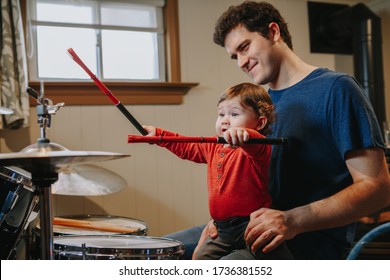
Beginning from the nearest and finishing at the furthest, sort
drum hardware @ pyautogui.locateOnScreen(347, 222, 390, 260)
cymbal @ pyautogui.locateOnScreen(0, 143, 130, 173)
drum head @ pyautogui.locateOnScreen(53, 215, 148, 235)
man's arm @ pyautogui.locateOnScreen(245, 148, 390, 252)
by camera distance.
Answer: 1. cymbal @ pyautogui.locateOnScreen(0, 143, 130, 173)
2. man's arm @ pyautogui.locateOnScreen(245, 148, 390, 252)
3. drum hardware @ pyautogui.locateOnScreen(347, 222, 390, 260)
4. drum head @ pyautogui.locateOnScreen(53, 215, 148, 235)

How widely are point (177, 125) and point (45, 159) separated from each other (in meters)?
0.36

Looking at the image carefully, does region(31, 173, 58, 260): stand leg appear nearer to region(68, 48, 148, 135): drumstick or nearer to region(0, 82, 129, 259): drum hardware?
region(0, 82, 129, 259): drum hardware

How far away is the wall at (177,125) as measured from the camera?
3.09 feet

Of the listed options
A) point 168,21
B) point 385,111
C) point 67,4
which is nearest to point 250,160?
point 168,21

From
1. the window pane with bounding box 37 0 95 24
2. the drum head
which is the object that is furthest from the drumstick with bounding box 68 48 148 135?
the drum head

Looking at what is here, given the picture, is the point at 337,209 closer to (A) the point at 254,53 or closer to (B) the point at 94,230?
(A) the point at 254,53

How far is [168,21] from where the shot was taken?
95 centimetres

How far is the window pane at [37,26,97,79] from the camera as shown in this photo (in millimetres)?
900

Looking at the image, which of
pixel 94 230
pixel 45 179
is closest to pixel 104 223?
pixel 94 230

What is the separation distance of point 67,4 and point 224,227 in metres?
0.52

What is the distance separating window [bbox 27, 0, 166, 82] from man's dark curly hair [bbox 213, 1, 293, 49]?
14 cm

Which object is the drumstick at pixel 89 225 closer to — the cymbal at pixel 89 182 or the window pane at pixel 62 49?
the cymbal at pixel 89 182

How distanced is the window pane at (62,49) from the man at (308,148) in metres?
0.26

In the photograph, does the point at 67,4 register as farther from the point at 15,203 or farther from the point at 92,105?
the point at 15,203
